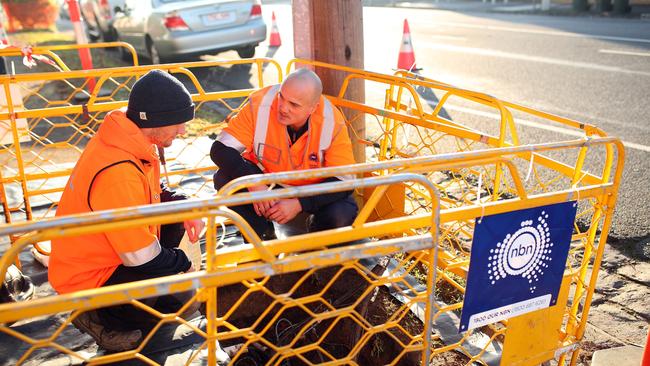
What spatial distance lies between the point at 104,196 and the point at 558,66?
31.7 ft

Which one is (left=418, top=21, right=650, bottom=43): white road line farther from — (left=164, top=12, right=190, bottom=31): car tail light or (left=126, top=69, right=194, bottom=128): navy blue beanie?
(left=126, top=69, right=194, bottom=128): navy blue beanie

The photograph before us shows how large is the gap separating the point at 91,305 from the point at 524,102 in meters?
7.57

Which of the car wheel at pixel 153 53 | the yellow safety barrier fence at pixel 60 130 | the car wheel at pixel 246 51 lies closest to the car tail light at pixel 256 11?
the car wheel at pixel 246 51

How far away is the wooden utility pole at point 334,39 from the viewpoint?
4020 mm

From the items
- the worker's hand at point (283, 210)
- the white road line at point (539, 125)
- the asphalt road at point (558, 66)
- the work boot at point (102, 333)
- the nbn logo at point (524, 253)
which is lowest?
the white road line at point (539, 125)

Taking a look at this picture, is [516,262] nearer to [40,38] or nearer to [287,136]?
[287,136]

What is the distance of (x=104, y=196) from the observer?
256 cm

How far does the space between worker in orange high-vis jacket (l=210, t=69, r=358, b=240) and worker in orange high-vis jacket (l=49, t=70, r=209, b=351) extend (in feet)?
2.74

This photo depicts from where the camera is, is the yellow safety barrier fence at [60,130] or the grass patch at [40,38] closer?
the yellow safety barrier fence at [60,130]

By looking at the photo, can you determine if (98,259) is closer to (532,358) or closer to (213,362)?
(213,362)

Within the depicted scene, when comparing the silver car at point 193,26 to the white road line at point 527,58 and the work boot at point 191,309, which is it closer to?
the white road line at point 527,58

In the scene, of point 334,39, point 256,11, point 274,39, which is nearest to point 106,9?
point 274,39

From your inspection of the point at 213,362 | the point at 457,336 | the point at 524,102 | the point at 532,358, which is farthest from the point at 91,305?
the point at 524,102

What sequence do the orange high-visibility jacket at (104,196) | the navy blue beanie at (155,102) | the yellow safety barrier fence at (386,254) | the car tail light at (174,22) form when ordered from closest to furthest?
the yellow safety barrier fence at (386,254) < the orange high-visibility jacket at (104,196) < the navy blue beanie at (155,102) < the car tail light at (174,22)
